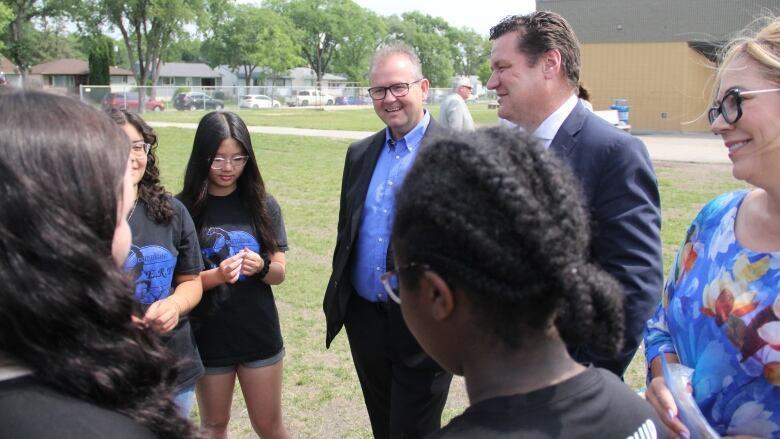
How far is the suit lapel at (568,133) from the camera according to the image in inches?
108

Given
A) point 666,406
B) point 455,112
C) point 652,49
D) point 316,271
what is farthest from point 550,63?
point 652,49

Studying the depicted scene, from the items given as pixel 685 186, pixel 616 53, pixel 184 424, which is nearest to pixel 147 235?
pixel 184 424

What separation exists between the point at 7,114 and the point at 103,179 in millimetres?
205

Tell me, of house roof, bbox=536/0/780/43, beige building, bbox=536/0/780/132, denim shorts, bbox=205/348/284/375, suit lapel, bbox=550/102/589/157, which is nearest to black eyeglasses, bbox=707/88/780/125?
suit lapel, bbox=550/102/589/157

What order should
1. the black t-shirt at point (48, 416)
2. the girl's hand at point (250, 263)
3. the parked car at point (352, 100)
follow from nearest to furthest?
the black t-shirt at point (48, 416) < the girl's hand at point (250, 263) < the parked car at point (352, 100)

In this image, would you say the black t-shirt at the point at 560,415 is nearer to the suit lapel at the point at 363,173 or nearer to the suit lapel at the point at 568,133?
the suit lapel at the point at 568,133

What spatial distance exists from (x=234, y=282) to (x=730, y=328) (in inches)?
91.7

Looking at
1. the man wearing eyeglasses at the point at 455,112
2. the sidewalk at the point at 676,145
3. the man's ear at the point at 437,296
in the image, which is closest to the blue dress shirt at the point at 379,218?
the man's ear at the point at 437,296

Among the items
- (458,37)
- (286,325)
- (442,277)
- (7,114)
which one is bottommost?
(286,325)

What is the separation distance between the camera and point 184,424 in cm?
145

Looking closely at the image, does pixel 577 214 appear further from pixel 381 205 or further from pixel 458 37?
pixel 458 37

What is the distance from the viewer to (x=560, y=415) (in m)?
1.34

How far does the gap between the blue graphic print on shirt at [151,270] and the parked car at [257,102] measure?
48759 mm

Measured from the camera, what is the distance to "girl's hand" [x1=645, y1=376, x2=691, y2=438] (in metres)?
2.00
